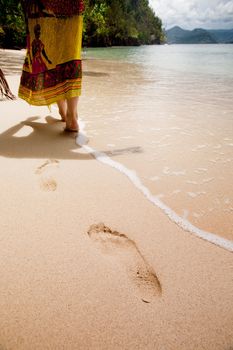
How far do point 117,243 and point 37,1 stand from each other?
2.38 meters

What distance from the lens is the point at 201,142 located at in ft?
9.70

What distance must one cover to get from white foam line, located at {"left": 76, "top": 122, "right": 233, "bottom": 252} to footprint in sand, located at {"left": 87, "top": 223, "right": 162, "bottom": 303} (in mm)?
371

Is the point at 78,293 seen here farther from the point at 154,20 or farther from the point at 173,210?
the point at 154,20

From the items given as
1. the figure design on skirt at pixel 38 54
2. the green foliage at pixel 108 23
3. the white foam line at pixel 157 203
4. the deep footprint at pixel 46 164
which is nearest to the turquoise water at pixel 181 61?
the green foliage at pixel 108 23

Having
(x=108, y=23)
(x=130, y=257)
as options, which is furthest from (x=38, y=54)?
(x=108, y=23)

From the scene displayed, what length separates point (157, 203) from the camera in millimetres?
1842

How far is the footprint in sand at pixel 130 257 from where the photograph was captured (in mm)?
1207

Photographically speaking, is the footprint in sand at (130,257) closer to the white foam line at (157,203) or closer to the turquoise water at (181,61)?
the white foam line at (157,203)

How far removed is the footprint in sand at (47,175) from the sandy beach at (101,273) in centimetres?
1

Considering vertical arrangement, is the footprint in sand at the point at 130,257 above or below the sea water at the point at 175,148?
below

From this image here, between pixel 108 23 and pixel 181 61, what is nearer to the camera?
pixel 181 61

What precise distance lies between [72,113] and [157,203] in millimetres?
1554

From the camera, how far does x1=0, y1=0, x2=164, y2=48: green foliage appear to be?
12.0m

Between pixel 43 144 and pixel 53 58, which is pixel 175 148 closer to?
pixel 43 144
